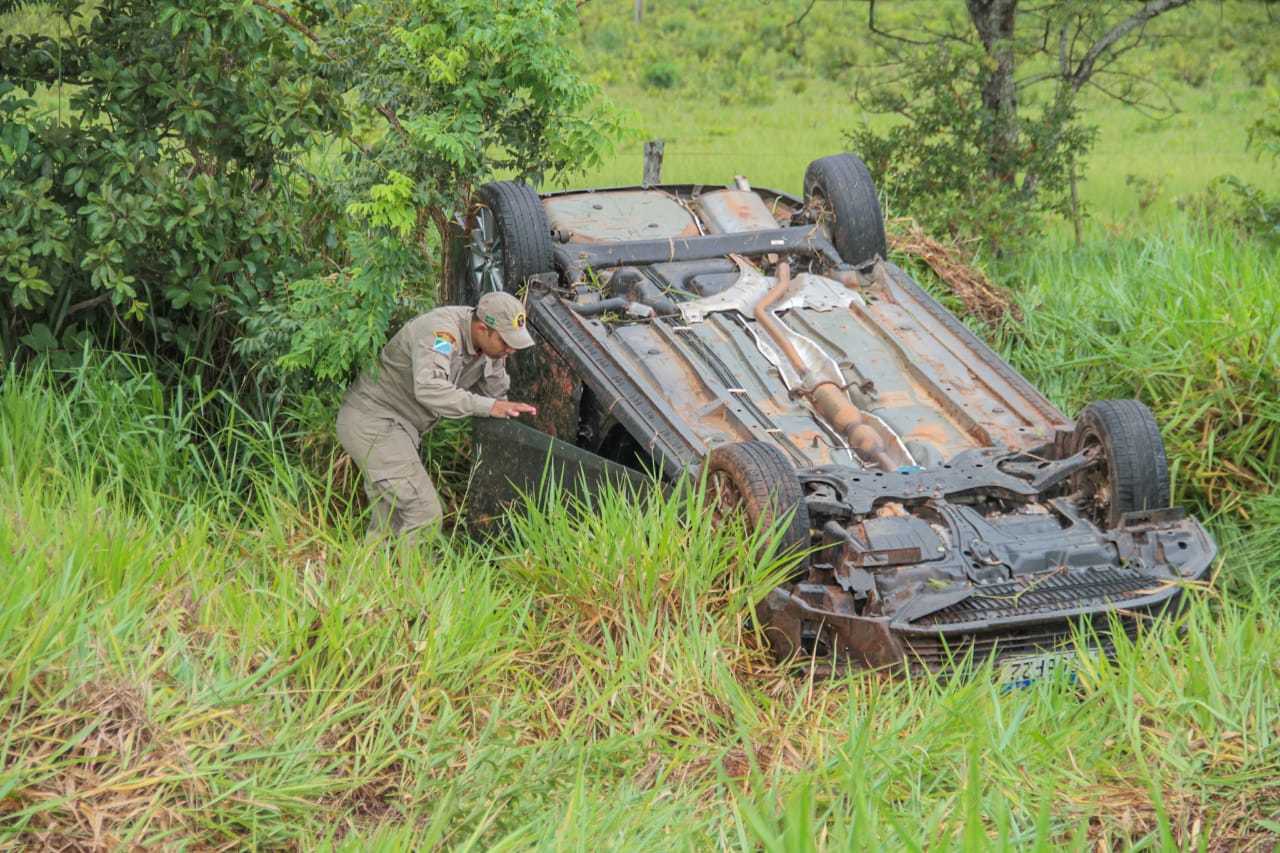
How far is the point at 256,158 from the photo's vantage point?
7551 millimetres

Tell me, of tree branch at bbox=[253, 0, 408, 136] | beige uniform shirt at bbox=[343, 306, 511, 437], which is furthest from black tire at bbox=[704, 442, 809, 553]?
tree branch at bbox=[253, 0, 408, 136]

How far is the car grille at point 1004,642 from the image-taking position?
16.4ft

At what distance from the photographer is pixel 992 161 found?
10.6 metres

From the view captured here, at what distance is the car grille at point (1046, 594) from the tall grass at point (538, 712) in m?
0.23

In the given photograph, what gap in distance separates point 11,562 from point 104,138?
3303 mm

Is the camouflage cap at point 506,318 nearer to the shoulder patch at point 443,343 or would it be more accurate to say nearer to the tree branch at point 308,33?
the shoulder patch at point 443,343

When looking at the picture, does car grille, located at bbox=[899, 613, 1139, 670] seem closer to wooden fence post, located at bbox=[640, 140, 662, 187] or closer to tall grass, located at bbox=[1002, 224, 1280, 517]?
tall grass, located at bbox=[1002, 224, 1280, 517]

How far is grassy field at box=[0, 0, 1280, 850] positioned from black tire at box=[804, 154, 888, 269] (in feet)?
5.93

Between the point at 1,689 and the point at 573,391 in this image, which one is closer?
the point at 1,689

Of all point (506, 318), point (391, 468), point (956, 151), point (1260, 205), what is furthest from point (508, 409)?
point (1260, 205)

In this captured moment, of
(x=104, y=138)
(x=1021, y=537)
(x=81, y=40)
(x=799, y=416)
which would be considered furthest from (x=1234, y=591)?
(x=81, y=40)

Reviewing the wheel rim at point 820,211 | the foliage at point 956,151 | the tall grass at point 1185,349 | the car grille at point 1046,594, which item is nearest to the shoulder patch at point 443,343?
the wheel rim at point 820,211

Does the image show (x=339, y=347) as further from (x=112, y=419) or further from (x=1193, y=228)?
(x=1193, y=228)

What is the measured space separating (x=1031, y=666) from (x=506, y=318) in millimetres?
2583
